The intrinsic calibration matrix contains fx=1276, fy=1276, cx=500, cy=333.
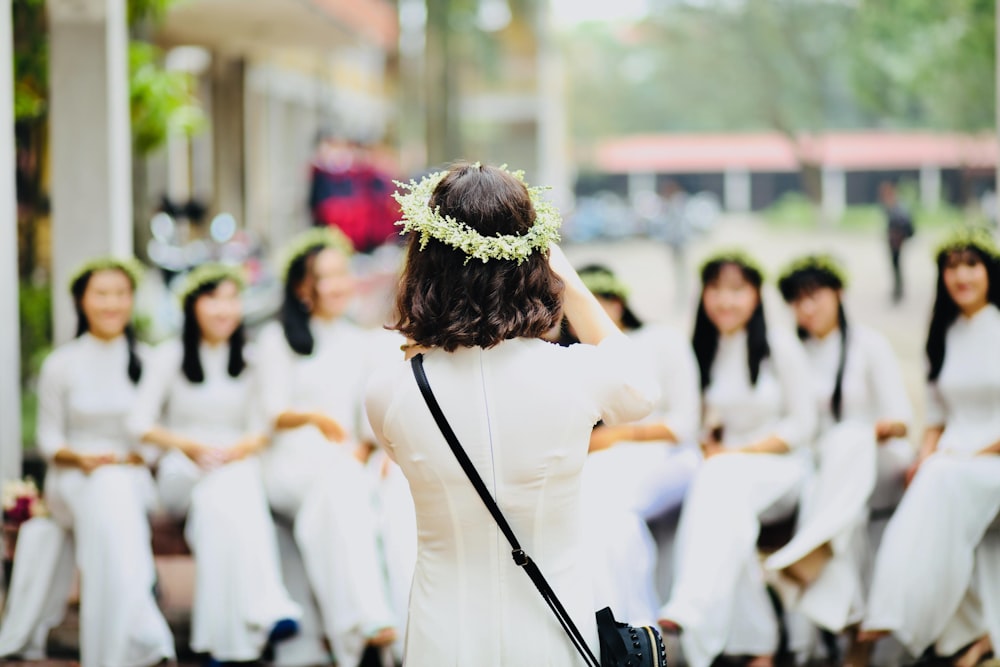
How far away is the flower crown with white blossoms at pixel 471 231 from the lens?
2518 mm

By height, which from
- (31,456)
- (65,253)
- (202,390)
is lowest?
(31,456)

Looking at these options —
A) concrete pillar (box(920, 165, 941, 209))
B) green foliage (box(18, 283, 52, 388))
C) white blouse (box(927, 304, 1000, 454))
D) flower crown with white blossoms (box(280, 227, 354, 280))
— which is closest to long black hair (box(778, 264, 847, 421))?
white blouse (box(927, 304, 1000, 454))

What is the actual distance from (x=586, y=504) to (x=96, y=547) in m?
1.81

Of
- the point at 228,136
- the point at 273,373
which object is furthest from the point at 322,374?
the point at 228,136

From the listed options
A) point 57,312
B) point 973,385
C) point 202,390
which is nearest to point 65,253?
point 57,312

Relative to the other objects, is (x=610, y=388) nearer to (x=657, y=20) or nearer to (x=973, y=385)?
(x=973, y=385)

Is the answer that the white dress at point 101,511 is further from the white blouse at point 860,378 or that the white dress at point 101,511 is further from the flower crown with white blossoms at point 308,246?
the white blouse at point 860,378

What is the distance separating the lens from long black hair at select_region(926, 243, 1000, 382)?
4.87 m

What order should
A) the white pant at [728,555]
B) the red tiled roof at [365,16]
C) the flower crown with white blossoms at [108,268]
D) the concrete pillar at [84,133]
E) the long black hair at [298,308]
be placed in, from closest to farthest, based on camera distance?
the white pant at [728,555], the flower crown with white blossoms at [108,268], the long black hair at [298,308], the concrete pillar at [84,133], the red tiled roof at [365,16]

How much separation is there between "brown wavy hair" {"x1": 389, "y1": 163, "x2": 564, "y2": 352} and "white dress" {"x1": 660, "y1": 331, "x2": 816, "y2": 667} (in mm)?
2236

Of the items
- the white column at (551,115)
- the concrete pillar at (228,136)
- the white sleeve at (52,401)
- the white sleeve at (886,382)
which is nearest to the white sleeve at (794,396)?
the white sleeve at (886,382)

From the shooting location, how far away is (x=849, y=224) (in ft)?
29.8

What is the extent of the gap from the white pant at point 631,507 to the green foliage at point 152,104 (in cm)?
502

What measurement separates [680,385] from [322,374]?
1468mm
